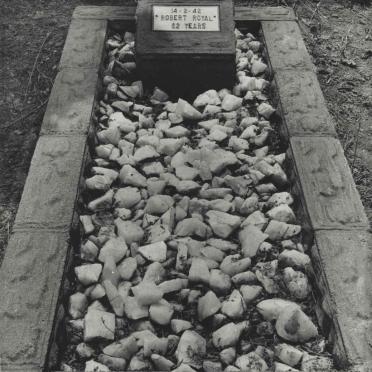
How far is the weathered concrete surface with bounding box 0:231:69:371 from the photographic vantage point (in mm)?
1632

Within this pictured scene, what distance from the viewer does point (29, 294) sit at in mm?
1791

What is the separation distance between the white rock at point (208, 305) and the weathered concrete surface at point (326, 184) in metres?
0.49

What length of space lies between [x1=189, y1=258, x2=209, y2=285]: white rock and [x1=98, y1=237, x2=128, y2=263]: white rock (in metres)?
0.28

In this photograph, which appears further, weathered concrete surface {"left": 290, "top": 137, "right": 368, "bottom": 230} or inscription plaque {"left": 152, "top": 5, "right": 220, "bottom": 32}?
inscription plaque {"left": 152, "top": 5, "right": 220, "bottom": 32}

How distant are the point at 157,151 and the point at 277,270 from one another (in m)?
0.84

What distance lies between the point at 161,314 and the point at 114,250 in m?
0.34

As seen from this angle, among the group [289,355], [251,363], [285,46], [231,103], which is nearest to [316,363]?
[289,355]

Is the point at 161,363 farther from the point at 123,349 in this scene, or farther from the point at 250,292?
the point at 250,292

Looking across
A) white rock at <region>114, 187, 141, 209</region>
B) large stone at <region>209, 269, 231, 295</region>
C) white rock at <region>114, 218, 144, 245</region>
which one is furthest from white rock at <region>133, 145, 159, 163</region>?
large stone at <region>209, 269, 231, 295</region>

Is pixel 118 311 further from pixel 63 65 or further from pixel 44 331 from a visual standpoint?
pixel 63 65

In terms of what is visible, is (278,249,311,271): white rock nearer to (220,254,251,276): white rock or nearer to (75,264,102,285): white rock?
(220,254,251,276): white rock

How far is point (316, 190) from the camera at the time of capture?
2.16 meters

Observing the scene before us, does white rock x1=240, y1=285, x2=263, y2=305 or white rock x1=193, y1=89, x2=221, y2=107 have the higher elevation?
white rock x1=193, y1=89, x2=221, y2=107

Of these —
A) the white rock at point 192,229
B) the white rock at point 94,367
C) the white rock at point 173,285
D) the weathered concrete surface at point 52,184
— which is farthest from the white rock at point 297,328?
the weathered concrete surface at point 52,184
